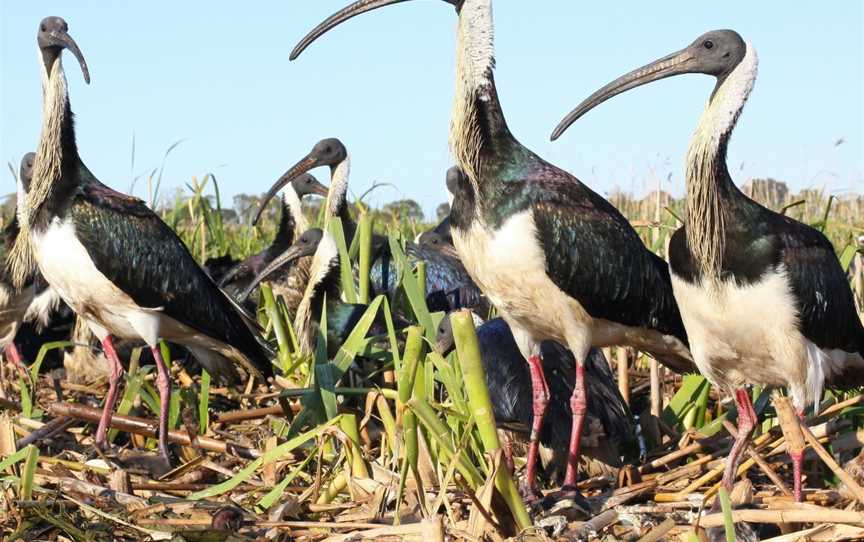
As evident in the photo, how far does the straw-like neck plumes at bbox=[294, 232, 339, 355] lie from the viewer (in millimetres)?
7777

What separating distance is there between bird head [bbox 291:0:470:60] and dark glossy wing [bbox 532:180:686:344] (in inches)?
45.5

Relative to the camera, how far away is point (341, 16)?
6184mm

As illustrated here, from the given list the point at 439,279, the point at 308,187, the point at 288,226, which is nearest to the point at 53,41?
the point at 439,279

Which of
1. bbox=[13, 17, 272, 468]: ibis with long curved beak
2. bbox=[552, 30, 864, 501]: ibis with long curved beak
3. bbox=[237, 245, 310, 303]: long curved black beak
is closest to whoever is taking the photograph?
bbox=[552, 30, 864, 501]: ibis with long curved beak

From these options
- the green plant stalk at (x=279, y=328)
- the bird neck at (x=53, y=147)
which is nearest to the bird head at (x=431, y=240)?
the green plant stalk at (x=279, y=328)

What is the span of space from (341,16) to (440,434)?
2.99m

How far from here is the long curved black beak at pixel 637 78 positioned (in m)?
5.32

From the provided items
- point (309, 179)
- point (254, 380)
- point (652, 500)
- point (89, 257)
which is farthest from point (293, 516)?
point (309, 179)

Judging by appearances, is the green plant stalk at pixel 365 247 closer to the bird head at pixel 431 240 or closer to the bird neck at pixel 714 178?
the bird head at pixel 431 240

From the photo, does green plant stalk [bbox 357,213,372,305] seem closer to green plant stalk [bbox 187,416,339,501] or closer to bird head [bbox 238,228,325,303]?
bird head [bbox 238,228,325,303]

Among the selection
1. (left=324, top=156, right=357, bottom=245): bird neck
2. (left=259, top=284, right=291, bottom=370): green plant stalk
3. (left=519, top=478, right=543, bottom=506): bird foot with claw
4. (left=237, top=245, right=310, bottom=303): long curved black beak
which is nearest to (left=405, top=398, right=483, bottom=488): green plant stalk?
(left=519, top=478, right=543, bottom=506): bird foot with claw

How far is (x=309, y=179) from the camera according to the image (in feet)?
38.7

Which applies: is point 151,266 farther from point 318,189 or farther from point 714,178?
point 318,189

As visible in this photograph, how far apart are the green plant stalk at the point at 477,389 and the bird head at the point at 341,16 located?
2.69m
